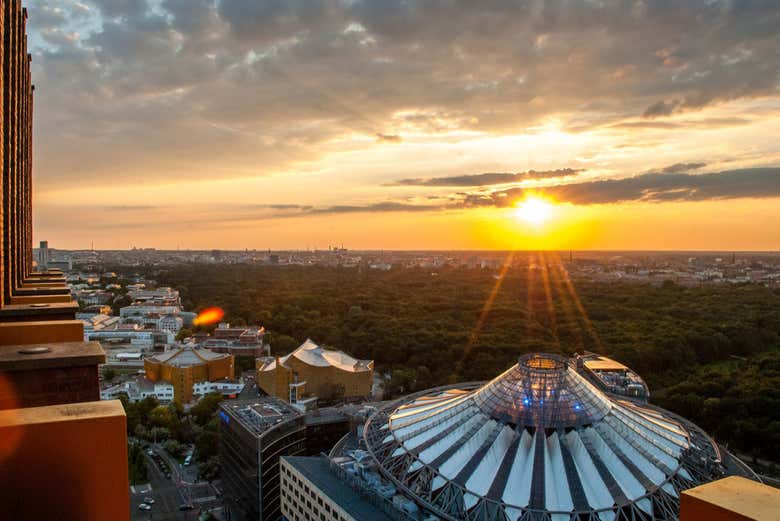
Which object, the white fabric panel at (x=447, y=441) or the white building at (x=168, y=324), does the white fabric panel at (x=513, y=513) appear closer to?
the white fabric panel at (x=447, y=441)

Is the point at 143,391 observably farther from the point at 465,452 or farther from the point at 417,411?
the point at 465,452

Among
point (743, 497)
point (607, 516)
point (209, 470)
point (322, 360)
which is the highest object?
point (743, 497)

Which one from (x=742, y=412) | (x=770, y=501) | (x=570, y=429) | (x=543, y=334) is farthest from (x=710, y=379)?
(x=770, y=501)

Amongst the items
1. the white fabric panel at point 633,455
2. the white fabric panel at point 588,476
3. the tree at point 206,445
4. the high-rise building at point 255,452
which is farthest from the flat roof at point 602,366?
the tree at point 206,445

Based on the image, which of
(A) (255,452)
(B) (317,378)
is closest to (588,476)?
(A) (255,452)

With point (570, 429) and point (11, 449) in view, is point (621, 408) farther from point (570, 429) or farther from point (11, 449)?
point (11, 449)

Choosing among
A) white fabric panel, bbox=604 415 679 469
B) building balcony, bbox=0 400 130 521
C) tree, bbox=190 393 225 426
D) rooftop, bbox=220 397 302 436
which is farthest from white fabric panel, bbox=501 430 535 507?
tree, bbox=190 393 225 426

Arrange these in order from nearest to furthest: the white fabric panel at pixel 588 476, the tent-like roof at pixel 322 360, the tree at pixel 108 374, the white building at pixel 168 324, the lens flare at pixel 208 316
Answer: the white fabric panel at pixel 588 476 < the tent-like roof at pixel 322 360 < the tree at pixel 108 374 < the white building at pixel 168 324 < the lens flare at pixel 208 316
